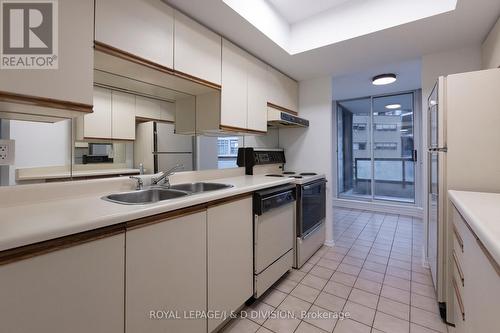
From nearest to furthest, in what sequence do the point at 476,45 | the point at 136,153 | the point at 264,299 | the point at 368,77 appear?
the point at 136,153 → the point at 264,299 → the point at 476,45 → the point at 368,77

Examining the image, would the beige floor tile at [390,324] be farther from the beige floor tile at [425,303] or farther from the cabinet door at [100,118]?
the cabinet door at [100,118]

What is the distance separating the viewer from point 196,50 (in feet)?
5.86

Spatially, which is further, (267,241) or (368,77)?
(368,77)

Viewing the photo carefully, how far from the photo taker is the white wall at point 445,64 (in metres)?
2.23

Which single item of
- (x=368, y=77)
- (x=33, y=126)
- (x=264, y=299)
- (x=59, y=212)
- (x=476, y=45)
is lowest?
(x=264, y=299)

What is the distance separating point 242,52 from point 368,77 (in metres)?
2.47

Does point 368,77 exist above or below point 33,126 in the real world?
above

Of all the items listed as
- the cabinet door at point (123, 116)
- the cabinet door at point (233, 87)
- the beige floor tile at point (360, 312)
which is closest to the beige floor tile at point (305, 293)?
the beige floor tile at point (360, 312)

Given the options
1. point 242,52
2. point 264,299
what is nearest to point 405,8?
point 242,52

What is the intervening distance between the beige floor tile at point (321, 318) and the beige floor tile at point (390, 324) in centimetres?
28

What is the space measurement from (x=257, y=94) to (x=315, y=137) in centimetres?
111

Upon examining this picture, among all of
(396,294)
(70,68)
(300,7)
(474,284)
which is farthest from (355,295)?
(300,7)

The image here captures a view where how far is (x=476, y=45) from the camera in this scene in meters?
2.21

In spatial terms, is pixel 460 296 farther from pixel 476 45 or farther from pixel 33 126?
pixel 33 126
